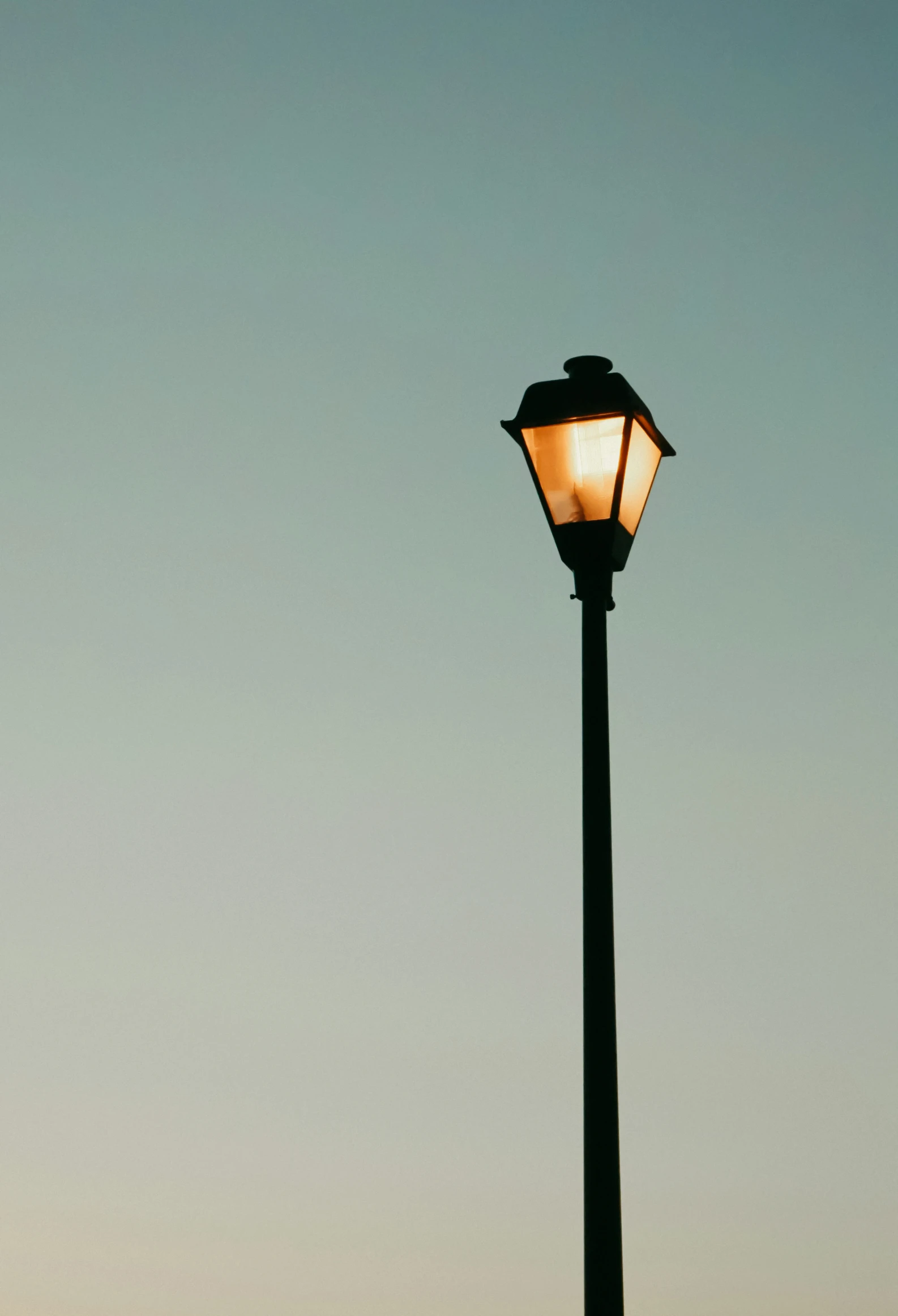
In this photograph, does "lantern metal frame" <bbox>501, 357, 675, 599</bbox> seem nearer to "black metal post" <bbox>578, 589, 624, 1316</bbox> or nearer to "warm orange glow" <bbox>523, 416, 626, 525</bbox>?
"warm orange glow" <bbox>523, 416, 626, 525</bbox>

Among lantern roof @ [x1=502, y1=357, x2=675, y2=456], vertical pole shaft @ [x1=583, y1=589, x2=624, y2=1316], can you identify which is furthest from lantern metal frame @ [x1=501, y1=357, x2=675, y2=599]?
vertical pole shaft @ [x1=583, y1=589, x2=624, y2=1316]

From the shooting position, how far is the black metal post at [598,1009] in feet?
16.8

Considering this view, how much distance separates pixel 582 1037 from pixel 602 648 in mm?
1580

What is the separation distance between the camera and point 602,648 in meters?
6.07

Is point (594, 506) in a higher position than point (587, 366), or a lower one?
lower

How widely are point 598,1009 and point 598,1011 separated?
0.01 metres

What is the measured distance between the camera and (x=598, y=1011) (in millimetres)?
5426

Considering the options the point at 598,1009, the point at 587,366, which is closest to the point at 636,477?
the point at 587,366

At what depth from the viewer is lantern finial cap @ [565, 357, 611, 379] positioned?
6391mm

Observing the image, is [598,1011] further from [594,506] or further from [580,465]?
[580,465]

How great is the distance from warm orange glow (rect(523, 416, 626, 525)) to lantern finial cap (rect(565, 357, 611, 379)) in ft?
1.01

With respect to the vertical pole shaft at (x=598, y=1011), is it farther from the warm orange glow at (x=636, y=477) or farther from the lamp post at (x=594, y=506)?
the warm orange glow at (x=636, y=477)

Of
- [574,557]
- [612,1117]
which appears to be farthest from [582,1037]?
[574,557]

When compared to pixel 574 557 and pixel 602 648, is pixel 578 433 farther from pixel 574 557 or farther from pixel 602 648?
pixel 602 648
